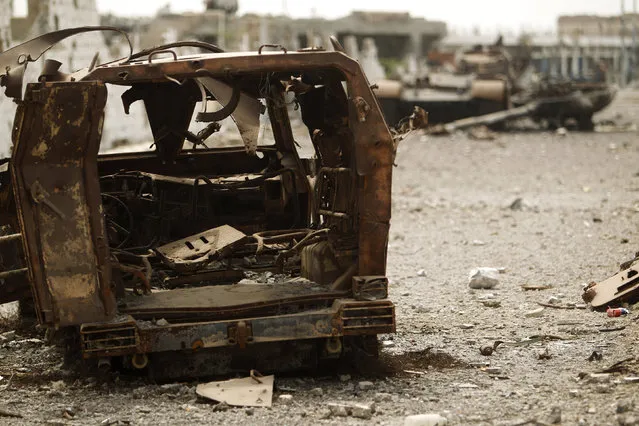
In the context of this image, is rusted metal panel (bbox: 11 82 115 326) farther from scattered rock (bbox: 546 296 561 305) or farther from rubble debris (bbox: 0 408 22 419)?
scattered rock (bbox: 546 296 561 305)

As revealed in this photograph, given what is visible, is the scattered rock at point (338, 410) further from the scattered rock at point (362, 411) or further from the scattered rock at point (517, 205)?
the scattered rock at point (517, 205)

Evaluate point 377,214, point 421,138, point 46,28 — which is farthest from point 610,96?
point 377,214

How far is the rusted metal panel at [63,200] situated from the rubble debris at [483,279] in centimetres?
354

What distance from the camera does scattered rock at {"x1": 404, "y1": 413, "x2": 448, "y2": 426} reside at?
15.7ft

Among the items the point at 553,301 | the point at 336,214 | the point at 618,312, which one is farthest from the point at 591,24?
the point at 336,214

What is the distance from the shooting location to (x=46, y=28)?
16469 millimetres

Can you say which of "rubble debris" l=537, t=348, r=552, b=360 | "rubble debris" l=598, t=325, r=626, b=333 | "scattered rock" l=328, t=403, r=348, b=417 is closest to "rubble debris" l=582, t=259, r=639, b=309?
"rubble debris" l=598, t=325, r=626, b=333

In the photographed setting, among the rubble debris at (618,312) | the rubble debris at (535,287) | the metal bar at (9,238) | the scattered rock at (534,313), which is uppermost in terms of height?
the metal bar at (9,238)

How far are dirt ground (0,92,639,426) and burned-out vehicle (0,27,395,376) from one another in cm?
27

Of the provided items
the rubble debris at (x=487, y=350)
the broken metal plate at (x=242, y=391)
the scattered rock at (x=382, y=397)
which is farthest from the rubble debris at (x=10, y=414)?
the rubble debris at (x=487, y=350)

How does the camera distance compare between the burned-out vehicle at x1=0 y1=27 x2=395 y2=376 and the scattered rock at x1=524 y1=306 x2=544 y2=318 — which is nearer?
the burned-out vehicle at x1=0 y1=27 x2=395 y2=376

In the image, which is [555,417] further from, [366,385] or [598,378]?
[366,385]

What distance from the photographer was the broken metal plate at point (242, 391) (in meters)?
5.24

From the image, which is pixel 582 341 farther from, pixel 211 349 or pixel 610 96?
pixel 610 96
